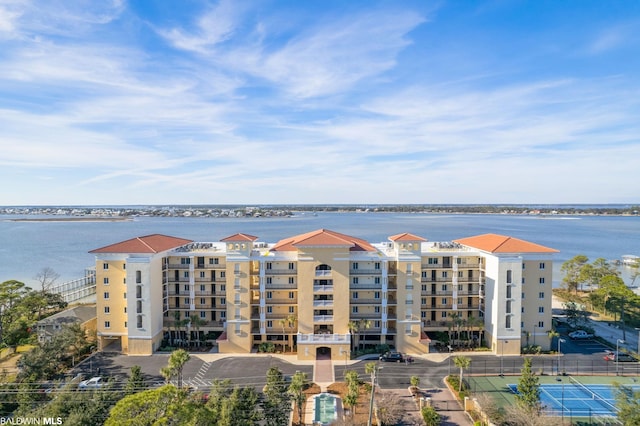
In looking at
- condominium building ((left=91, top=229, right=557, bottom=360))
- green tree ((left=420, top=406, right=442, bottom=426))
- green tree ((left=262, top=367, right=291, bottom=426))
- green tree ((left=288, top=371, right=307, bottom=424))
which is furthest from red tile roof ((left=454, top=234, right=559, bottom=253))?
green tree ((left=262, top=367, right=291, bottom=426))

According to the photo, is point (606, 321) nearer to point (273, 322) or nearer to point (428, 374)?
point (428, 374)

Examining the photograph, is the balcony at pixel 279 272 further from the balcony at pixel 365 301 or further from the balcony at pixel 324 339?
the balcony at pixel 365 301

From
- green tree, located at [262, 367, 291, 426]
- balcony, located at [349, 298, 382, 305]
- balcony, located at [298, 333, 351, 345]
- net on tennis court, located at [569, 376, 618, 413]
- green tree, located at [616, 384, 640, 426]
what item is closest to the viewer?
green tree, located at [616, 384, 640, 426]

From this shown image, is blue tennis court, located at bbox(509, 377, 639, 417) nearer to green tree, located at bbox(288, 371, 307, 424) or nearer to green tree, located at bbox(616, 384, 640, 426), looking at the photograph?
green tree, located at bbox(616, 384, 640, 426)

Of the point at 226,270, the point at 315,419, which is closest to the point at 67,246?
the point at 226,270

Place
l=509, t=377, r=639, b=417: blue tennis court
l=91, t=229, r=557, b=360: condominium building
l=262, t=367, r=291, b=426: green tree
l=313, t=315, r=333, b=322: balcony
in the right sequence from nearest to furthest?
l=262, t=367, r=291, b=426: green tree
l=509, t=377, r=639, b=417: blue tennis court
l=91, t=229, r=557, b=360: condominium building
l=313, t=315, r=333, b=322: balcony

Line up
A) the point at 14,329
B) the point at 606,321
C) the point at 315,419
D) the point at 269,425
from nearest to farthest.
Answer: the point at 269,425, the point at 315,419, the point at 14,329, the point at 606,321
